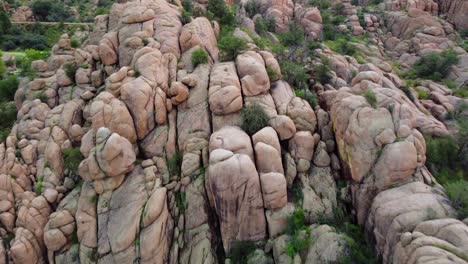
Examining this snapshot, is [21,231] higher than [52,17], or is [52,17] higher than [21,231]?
[52,17]

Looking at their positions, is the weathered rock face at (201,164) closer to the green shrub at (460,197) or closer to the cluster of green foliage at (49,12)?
the green shrub at (460,197)

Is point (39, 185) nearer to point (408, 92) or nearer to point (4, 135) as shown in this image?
point (4, 135)

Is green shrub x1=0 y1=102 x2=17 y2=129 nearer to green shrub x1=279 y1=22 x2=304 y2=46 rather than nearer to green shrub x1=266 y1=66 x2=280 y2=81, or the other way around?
green shrub x1=266 y1=66 x2=280 y2=81

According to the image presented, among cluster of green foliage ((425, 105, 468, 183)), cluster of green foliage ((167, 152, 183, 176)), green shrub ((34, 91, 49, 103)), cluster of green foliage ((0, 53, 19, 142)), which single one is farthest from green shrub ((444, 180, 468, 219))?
cluster of green foliage ((0, 53, 19, 142))

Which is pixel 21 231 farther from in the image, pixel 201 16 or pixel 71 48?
pixel 201 16

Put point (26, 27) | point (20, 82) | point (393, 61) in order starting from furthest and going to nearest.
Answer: point (26, 27) < point (393, 61) < point (20, 82)

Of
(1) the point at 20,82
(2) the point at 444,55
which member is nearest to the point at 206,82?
(1) the point at 20,82

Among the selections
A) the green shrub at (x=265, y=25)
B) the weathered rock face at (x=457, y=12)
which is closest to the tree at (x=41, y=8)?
the green shrub at (x=265, y=25)
